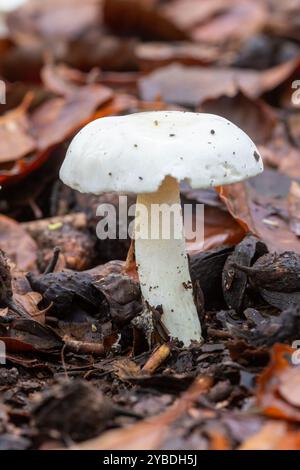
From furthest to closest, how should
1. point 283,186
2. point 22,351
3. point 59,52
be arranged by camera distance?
point 59,52, point 283,186, point 22,351

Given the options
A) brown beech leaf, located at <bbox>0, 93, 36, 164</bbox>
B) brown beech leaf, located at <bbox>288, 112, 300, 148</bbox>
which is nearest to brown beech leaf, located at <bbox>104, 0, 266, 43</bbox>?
brown beech leaf, located at <bbox>288, 112, 300, 148</bbox>

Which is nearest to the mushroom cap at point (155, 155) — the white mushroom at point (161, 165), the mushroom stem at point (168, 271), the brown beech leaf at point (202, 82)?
the white mushroom at point (161, 165)

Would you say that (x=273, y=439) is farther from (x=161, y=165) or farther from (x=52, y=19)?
(x=52, y=19)

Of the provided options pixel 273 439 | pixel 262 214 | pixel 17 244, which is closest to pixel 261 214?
pixel 262 214

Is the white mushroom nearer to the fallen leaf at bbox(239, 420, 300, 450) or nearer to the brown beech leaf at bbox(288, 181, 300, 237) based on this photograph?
the fallen leaf at bbox(239, 420, 300, 450)
